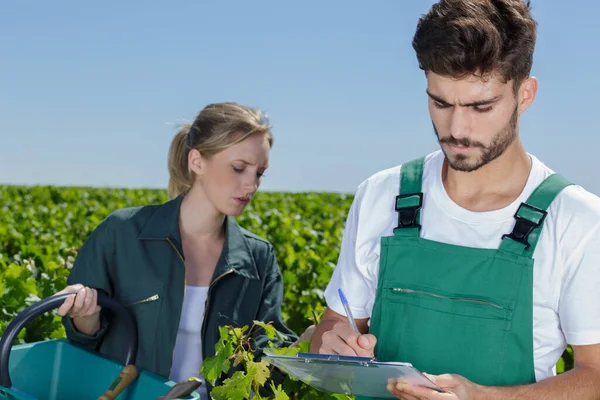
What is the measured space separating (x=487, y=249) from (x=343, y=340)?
0.47 metres

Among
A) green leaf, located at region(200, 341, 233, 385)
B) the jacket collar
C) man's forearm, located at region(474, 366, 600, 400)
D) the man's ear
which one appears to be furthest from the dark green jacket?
the man's ear

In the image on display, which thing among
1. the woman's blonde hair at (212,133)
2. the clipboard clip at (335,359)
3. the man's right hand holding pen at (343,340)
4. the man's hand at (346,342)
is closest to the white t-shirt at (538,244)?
the man's right hand holding pen at (343,340)

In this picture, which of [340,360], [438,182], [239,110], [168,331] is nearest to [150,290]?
[168,331]

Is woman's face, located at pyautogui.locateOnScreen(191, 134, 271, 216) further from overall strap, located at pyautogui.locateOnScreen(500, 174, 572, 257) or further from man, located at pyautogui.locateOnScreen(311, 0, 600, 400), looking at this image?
overall strap, located at pyautogui.locateOnScreen(500, 174, 572, 257)

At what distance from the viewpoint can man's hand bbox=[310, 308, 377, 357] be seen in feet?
6.93

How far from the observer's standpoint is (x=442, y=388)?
2.02 m

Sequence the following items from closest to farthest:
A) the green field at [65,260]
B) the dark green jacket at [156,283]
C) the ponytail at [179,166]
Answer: the dark green jacket at [156,283] < the ponytail at [179,166] < the green field at [65,260]

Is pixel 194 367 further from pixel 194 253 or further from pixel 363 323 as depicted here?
pixel 363 323

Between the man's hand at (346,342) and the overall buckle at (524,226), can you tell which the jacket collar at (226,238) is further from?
the overall buckle at (524,226)

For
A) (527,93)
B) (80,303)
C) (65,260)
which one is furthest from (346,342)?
(65,260)

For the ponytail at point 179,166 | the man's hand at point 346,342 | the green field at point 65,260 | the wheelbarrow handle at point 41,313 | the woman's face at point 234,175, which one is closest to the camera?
the man's hand at point 346,342

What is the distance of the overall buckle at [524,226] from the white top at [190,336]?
157 centimetres

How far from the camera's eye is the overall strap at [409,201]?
237cm

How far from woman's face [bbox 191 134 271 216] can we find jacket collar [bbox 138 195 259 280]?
0.41 ft
